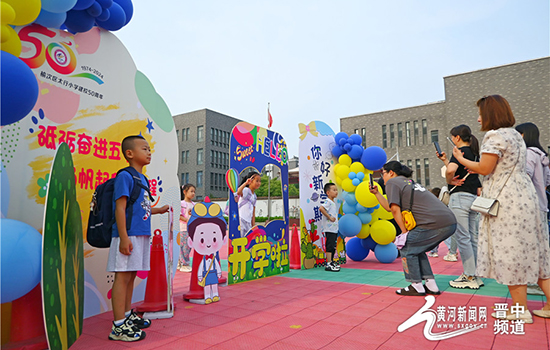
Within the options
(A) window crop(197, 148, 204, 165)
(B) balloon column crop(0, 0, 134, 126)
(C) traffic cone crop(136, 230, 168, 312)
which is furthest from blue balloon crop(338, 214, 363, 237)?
(A) window crop(197, 148, 204, 165)

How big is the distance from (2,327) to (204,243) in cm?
210

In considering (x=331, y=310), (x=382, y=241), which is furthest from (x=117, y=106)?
(x=382, y=241)

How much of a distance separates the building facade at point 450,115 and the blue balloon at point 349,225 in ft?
57.4

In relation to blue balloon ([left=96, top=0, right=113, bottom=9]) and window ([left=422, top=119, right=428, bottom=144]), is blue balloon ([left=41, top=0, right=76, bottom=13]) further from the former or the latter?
window ([left=422, top=119, right=428, bottom=144])

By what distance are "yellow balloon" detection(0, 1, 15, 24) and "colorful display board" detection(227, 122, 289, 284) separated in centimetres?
325

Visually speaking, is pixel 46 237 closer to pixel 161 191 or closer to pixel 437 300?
pixel 161 191

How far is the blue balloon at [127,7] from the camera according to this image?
3.90 m

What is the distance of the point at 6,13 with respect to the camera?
229 centimetres

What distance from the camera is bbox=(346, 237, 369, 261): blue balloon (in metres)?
7.60

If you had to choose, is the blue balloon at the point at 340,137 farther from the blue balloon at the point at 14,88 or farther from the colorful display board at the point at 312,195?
the blue balloon at the point at 14,88

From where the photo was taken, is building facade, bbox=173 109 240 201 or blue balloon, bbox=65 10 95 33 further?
building facade, bbox=173 109 240 201

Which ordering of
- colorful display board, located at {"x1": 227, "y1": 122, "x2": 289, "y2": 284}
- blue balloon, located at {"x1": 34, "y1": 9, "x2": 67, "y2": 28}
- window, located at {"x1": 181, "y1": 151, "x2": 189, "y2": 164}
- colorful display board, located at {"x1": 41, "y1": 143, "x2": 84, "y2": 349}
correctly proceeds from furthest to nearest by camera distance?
1. window, located at {"x1": 181, "y1": 151, "x2": 189, "y2": 164}
2. colorful display board, located at {"x1": 227, "y1": 122, "x2": 289, "y2": 284}
3. blue balloon, located at {"x1": 34, "y1": 9, "x2": 67, "y2": 28}
4. colorful display board, located at {"x1": 41, "y1": 143, "x2": 84, "y2": 349}

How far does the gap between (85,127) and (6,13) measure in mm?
1623

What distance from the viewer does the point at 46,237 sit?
240cm
